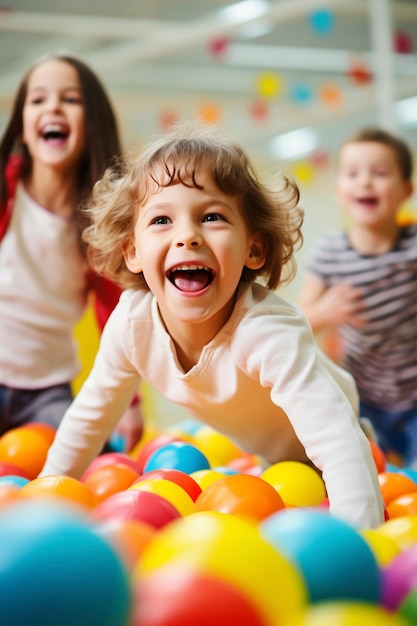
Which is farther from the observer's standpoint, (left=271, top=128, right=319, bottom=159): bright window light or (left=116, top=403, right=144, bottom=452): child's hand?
(left=271, top=128, right=319, bottom=159): bright window light

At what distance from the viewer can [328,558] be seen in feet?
2.57

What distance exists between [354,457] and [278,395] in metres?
0.16

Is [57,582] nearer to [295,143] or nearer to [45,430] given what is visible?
[45,430]

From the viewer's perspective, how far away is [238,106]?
661 cm

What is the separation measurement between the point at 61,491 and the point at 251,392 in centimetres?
36

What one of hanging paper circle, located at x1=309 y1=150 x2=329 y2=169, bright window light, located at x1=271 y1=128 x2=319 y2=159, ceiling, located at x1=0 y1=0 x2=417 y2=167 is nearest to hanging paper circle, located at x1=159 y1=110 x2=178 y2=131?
ceiling, located at x1=0 y1=0 x2=417 y2=167

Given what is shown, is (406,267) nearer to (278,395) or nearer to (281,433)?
(281,433)

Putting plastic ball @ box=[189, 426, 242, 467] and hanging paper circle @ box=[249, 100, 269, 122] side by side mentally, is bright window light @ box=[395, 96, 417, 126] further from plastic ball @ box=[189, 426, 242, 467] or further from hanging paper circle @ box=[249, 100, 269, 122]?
plastic ball @ box=[189, 426, 242, 467]

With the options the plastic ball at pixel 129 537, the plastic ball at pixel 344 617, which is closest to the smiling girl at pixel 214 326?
the plastic ball at pixel 129 537

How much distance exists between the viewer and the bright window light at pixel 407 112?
243 inches

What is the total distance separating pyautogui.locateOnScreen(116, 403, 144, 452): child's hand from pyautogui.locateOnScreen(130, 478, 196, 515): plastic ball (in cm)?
73

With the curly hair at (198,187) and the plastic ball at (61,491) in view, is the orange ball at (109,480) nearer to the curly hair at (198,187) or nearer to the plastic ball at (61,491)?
the plastic ball at (61,491)

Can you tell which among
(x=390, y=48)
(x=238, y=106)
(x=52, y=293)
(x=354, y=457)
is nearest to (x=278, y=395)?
(x=354, y=457)

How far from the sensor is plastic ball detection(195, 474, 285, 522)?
44.6 inches
